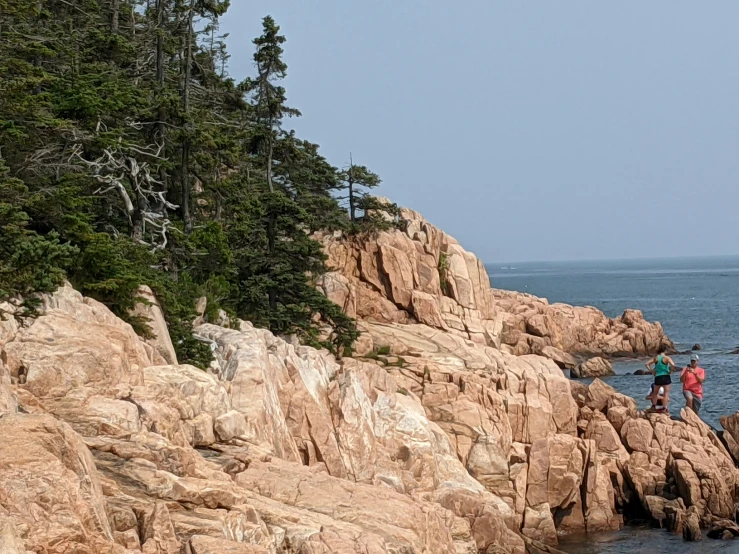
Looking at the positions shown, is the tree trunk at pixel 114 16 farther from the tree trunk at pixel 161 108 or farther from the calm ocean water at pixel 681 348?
the calm ocean water at pixel 681 348

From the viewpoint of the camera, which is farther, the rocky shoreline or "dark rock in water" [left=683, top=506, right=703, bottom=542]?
"dark rock in water" [left=683, top=506, right=703, bottom=542]

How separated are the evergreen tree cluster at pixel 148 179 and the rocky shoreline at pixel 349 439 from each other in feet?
4.21

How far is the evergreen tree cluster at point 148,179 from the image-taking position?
58.9 ft

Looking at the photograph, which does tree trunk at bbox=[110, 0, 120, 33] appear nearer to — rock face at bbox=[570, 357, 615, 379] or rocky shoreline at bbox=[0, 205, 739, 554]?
rocky shoreline at bbox=[0, 205, 739, 554]

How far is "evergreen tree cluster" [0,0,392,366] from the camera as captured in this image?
18.0 meters

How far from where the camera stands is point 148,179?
23.0 m

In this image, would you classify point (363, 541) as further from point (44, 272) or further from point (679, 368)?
point (679, 368)

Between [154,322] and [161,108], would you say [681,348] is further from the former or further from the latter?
[154,322]

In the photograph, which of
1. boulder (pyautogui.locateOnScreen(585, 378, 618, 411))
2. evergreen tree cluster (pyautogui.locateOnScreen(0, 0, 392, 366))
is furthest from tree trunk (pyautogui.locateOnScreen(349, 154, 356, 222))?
boulder (pyautogui.locateOnScreen(585, 378, 618, 411))

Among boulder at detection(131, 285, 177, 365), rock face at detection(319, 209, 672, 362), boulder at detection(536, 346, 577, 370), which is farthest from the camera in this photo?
boulder at detection(536, 346, 577, 370)

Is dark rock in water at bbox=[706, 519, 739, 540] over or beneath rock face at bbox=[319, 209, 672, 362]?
beneath

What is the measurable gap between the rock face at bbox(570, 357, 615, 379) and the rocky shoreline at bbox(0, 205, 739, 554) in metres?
16.0

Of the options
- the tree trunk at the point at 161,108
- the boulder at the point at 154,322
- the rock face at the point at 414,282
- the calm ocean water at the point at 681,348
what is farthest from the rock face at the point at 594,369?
the boulder at the point at 154,322

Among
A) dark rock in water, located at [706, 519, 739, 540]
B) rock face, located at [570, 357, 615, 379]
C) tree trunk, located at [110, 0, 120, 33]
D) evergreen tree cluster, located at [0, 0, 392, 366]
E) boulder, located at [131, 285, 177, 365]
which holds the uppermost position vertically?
tree trunk, located at [110, 0, 120, 33]
